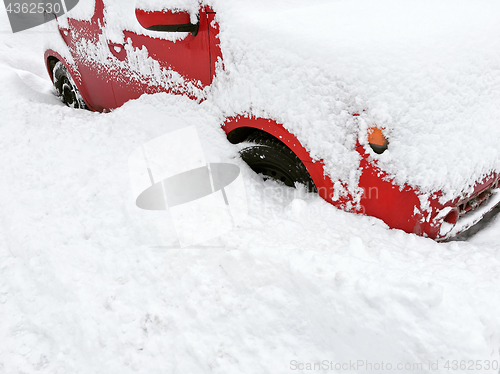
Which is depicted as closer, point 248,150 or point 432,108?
point 432,108

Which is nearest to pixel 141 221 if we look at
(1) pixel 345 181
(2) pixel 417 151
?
(1) pixel 345 181

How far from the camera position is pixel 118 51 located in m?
3.02

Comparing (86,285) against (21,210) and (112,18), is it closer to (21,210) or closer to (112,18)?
(21,210)

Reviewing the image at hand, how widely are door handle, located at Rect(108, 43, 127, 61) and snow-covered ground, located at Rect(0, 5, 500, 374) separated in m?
1.11

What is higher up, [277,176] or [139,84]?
[139,84]

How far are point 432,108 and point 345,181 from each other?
586 mm

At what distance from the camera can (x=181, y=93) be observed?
8.53ft

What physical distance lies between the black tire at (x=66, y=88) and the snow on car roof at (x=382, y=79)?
2.78m

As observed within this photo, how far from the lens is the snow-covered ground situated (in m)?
1.47

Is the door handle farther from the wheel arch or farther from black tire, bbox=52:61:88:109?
the wheel arch

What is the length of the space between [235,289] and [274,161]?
37.2 inches
